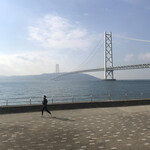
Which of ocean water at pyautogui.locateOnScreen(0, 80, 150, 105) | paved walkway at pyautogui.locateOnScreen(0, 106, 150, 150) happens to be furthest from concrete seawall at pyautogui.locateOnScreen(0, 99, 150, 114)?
paved walkway at pyautogui.locateOnScreen(0, 106, 150, 150)

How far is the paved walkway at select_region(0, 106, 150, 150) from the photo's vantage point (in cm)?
547

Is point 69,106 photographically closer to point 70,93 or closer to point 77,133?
point 77,133

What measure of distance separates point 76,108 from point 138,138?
5943mm

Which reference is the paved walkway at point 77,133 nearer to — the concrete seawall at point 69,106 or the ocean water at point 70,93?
the concrete seawall at point 69,106

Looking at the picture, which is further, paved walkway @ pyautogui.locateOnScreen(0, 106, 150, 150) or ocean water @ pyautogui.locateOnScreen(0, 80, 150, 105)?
ocean water @ pyautogui.locateOnScreen(0, 80, 150, 105)

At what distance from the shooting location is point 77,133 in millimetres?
6594

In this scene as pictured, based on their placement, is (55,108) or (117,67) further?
(117,67)

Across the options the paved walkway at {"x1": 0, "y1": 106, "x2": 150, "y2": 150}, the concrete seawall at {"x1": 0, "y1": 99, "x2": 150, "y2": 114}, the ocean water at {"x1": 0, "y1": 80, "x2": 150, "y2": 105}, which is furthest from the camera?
the ocean water at {"x1": 0, "y1": 80, "x2": 150, "y2": 105}

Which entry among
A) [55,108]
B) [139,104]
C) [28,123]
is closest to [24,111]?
[55,108]

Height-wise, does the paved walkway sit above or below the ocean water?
below

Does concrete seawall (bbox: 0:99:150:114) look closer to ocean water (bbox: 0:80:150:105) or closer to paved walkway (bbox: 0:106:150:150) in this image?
ocean water (bbox: 0:80:150:105)

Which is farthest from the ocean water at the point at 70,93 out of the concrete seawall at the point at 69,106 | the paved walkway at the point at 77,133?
the paved walkway at the point at 77,133

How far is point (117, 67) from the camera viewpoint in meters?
83.4

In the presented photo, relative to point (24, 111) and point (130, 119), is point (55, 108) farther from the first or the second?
point (130, 119)
